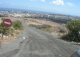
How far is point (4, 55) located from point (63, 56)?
13.8ft

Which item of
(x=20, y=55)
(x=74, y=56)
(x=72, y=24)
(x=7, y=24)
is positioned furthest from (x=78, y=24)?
(x=74, y=56)

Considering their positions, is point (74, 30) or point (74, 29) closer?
point (74, 29)

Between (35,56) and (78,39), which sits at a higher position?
(35,56)

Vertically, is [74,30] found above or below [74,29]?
below

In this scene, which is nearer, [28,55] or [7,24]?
[28,55]

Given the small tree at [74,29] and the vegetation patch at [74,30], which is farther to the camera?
the small tree at [74,29]

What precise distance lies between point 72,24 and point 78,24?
3.26 feet

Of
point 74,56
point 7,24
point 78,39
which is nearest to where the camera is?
point 74,56

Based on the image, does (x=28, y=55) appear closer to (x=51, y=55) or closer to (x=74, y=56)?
(x=51, y=55)

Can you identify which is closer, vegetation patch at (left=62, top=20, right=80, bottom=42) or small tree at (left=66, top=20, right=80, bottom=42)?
vegetation patch at (left=62, top=20, right=80, bottom=42)

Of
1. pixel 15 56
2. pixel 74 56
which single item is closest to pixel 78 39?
pixel 15 56

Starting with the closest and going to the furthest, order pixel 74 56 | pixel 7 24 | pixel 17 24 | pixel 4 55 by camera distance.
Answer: pixel 74 56 < pixel 4 55 < pixel 7 24 < pixel 17 24

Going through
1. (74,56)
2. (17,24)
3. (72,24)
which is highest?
(74,56)

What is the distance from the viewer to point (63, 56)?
1648 centimetres
